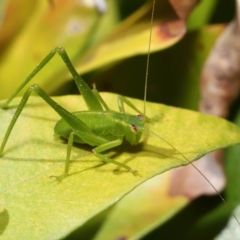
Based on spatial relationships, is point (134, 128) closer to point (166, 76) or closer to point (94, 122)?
point (94, 122)

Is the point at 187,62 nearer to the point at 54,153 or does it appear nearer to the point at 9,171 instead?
the point at 54,153

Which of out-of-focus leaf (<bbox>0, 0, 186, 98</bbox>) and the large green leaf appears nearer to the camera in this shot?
the large green leaf

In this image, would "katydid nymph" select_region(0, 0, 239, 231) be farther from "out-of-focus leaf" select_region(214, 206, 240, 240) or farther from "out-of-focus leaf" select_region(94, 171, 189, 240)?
"out-of-focus leaf" select_region(214, 206, 240, 240)

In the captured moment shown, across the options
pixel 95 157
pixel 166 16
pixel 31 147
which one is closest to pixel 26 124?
pixel 31 147

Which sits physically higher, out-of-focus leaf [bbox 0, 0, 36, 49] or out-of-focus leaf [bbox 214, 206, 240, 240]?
out-of-focus leaf [bbox 0, 0, 36, 49]

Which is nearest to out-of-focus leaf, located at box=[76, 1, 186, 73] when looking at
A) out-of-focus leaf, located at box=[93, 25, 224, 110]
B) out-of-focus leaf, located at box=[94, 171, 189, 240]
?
out-of-focus leaf, located at box=[93, 25, 224, 110]
